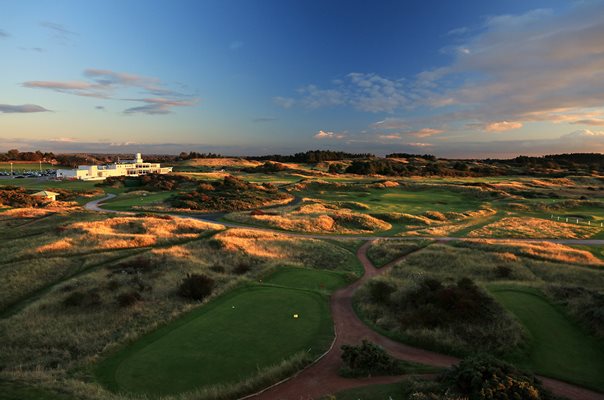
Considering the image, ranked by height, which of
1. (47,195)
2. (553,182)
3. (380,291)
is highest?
(553,182)

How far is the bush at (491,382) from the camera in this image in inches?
487

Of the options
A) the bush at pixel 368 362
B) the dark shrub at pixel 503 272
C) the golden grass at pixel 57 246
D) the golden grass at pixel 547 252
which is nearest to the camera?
the bush at pixel 368 362

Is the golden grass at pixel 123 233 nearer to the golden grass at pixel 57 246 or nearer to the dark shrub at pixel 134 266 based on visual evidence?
the golden grass at pixel 57 246

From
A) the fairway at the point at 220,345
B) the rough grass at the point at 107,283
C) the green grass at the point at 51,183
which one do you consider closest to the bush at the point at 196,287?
the rough grass at the point at 107,283

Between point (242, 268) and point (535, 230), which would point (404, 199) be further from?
point (242, 268)

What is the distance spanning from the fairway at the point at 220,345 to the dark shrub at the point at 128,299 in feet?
21.0

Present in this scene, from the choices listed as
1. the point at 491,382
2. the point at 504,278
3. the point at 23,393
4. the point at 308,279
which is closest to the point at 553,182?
the point at 504,278

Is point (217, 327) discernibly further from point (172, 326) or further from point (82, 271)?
point (82, 271)

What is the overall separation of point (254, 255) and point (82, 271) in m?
16.2

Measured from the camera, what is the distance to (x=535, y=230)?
54156mm

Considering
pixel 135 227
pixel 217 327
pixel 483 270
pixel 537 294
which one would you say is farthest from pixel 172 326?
pixel 135 227

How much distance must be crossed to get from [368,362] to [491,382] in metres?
5.00

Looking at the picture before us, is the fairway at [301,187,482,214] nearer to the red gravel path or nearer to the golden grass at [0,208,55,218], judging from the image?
the red gravel path

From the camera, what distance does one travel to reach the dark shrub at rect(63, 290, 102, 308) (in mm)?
26469
